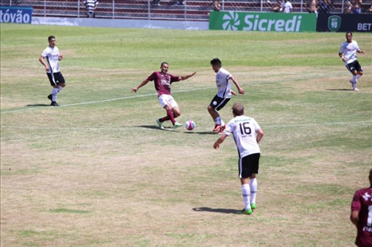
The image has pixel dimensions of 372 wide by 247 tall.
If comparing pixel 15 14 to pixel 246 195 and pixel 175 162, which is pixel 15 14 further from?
pixel 246 195

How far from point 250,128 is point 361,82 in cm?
2219

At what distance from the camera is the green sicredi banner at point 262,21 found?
58125 mm

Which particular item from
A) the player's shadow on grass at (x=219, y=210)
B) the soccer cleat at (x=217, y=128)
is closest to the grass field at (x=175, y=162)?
the player's shadow on grass at (x=219, y=210)

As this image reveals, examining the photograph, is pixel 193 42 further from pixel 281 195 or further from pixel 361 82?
pixel 281 195

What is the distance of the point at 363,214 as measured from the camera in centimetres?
938

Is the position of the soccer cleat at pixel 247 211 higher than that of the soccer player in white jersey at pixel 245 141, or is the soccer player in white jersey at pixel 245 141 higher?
the soccer player in white jersey at pixel 245 141

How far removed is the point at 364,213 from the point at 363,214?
0.7 inches

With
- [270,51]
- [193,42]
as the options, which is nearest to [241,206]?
[270,51]

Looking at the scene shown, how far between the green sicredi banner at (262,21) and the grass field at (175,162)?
15420mm

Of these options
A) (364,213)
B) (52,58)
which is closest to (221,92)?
(52,58)

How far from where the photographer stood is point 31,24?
7119cm

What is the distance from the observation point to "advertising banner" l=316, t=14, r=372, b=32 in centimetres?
5481

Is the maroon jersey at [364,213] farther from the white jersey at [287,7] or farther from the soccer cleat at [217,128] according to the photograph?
the white jersey at [287,7]

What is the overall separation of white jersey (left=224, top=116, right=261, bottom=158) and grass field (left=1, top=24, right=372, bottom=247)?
55.1 inches
